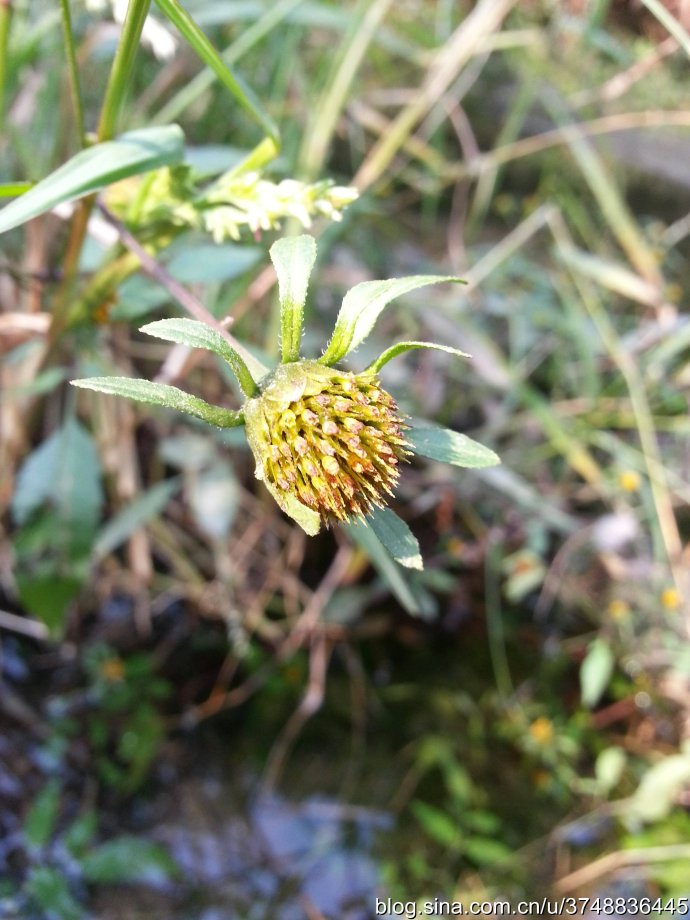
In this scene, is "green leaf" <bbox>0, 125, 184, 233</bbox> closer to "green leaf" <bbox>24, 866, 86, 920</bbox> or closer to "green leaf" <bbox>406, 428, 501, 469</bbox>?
"green leaf" <bbox>406, 428, 501, 469</bbox>

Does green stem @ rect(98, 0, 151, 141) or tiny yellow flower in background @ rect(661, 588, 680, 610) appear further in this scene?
tiny yellow flower in background @ rect(661, 588, 680, 610)

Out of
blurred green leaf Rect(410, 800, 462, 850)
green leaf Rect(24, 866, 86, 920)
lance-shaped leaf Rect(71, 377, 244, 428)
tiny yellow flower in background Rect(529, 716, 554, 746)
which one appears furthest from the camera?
tiny yellow flower in background Rect(529, 716, 554, 746)

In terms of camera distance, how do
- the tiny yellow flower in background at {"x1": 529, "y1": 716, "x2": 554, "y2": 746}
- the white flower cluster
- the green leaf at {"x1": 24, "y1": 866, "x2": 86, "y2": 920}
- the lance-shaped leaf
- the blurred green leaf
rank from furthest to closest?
the tiny yellow flower in background at {"x1": 529, "y1": 716, "x2": 554, "y2": 746} → the blurred green leaf → the green leaf at {"x1": 24, "y1": 866, "x2": 86, "y2": 920} → the white flower cluster → the lance-shaped leaf

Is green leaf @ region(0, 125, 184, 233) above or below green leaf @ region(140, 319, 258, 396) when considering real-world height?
above

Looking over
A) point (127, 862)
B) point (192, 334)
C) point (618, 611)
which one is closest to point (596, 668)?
point (618, 611)

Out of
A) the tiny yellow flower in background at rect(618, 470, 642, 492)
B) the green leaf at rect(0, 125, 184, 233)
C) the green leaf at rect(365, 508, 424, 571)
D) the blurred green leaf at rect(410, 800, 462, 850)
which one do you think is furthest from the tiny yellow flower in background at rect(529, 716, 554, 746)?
the green leaf at rect(0, 125, 184, 233)

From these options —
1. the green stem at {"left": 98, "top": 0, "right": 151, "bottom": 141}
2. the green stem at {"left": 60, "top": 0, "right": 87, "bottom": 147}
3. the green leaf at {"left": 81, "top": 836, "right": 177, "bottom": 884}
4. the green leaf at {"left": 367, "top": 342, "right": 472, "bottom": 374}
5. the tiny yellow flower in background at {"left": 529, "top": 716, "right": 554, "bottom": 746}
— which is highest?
the green stem at {"left": 60, "top": 0, "right": 87, "bottom": 147}

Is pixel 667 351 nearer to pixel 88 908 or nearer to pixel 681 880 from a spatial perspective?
pixel 681 880
